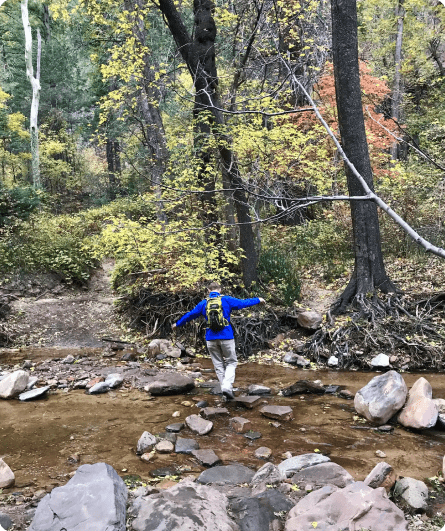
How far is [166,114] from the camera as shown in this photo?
66.1 feet

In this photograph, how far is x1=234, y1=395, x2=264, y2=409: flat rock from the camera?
5441 millimetres

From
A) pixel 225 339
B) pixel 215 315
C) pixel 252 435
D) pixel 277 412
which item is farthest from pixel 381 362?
pixel 252 435

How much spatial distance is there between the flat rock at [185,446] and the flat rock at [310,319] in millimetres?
4404

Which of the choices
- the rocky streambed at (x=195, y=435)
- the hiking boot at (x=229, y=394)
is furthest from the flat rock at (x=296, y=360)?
the hiking boot at (x=229, y=394)

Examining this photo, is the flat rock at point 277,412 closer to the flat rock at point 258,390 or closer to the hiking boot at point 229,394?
the hiking boot at point 229,394

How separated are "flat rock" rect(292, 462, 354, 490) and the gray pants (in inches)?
92.1

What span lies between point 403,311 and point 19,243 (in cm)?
1102

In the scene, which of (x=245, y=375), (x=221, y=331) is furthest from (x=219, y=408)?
(x=245, y=375)

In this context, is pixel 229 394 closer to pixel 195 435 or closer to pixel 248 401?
pixel 248 401

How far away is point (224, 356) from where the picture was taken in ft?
20.3

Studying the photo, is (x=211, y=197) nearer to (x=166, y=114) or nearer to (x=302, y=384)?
(x=302, y=384)

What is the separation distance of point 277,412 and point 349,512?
2377 millimetres

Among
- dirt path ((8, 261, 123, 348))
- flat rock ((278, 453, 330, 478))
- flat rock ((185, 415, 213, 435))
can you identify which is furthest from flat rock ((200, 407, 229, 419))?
dirt path ((8, 261, 123, 348))

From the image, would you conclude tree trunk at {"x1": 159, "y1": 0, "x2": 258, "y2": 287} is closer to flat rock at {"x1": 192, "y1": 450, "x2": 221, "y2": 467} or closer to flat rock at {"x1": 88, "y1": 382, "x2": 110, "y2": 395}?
flat rock at {"x1": 88, "y1": 382, "x2": 110, "y2": 395}
